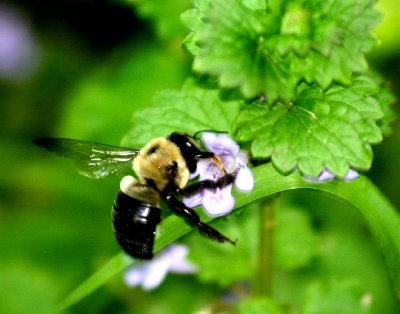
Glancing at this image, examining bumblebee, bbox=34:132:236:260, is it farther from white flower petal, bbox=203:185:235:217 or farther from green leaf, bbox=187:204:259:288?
green leaf, bbox=187:204:259:288

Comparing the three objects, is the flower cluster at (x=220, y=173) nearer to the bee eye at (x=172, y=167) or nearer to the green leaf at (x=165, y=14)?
the bee eye at (x=172, y=167)

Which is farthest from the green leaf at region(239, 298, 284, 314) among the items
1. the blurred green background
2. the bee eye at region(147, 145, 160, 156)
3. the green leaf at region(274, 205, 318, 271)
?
the blurred green background

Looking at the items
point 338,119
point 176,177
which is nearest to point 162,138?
point 176,177

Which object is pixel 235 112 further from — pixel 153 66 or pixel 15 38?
pixel 15 38

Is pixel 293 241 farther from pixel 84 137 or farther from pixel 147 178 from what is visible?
pixel 84 137

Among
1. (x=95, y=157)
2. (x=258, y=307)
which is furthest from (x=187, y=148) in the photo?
(x=258, y=307)

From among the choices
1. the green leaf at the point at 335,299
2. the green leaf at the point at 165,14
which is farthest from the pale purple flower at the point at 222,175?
the green leaf at the point at 165,14
